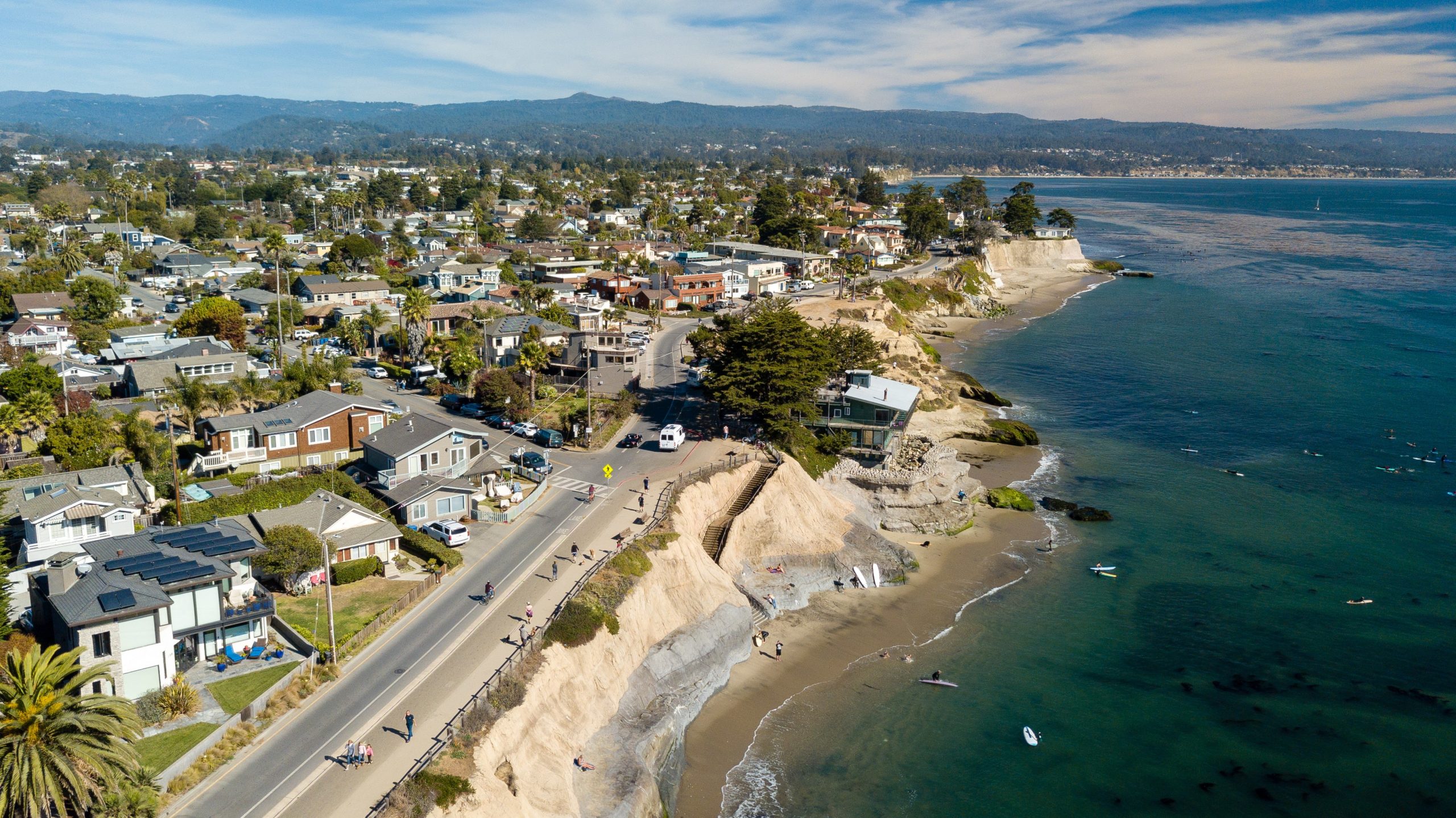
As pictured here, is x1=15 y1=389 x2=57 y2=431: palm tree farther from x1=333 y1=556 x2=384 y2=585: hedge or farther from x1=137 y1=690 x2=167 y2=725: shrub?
x1=137 y1=690 x2=167 y2=725: shrub

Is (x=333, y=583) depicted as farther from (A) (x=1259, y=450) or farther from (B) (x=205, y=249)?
(B) (x=205, y=249)

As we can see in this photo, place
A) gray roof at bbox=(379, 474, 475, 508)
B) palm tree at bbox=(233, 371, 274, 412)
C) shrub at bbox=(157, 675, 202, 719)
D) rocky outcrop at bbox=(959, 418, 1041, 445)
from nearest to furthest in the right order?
shrub at bbox=(157, 675, 202, 719), gray roof at bbox=(379, 474, 475, 508), palm tree at bbox=(233, 371, 274, 412), rocky outcrop at bbox=(959, 418, 1041, 445)

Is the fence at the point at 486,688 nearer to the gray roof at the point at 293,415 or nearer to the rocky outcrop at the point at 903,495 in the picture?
the rocky outcrop at the point at 903,495

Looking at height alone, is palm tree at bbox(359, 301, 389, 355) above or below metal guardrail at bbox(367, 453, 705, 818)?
above

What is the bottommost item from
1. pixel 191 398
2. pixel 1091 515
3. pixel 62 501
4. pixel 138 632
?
pixel 1091 515

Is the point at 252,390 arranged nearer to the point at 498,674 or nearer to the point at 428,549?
the point at 428,549

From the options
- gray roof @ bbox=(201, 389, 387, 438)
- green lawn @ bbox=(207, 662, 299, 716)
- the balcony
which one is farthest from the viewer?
gray roof @ bbox=(201, 389, 387, 438)

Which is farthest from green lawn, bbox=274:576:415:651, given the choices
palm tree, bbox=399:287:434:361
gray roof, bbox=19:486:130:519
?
palm tree, bbox=399:287:434:361

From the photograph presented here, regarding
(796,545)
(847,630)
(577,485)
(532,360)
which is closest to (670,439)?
(577,485)
